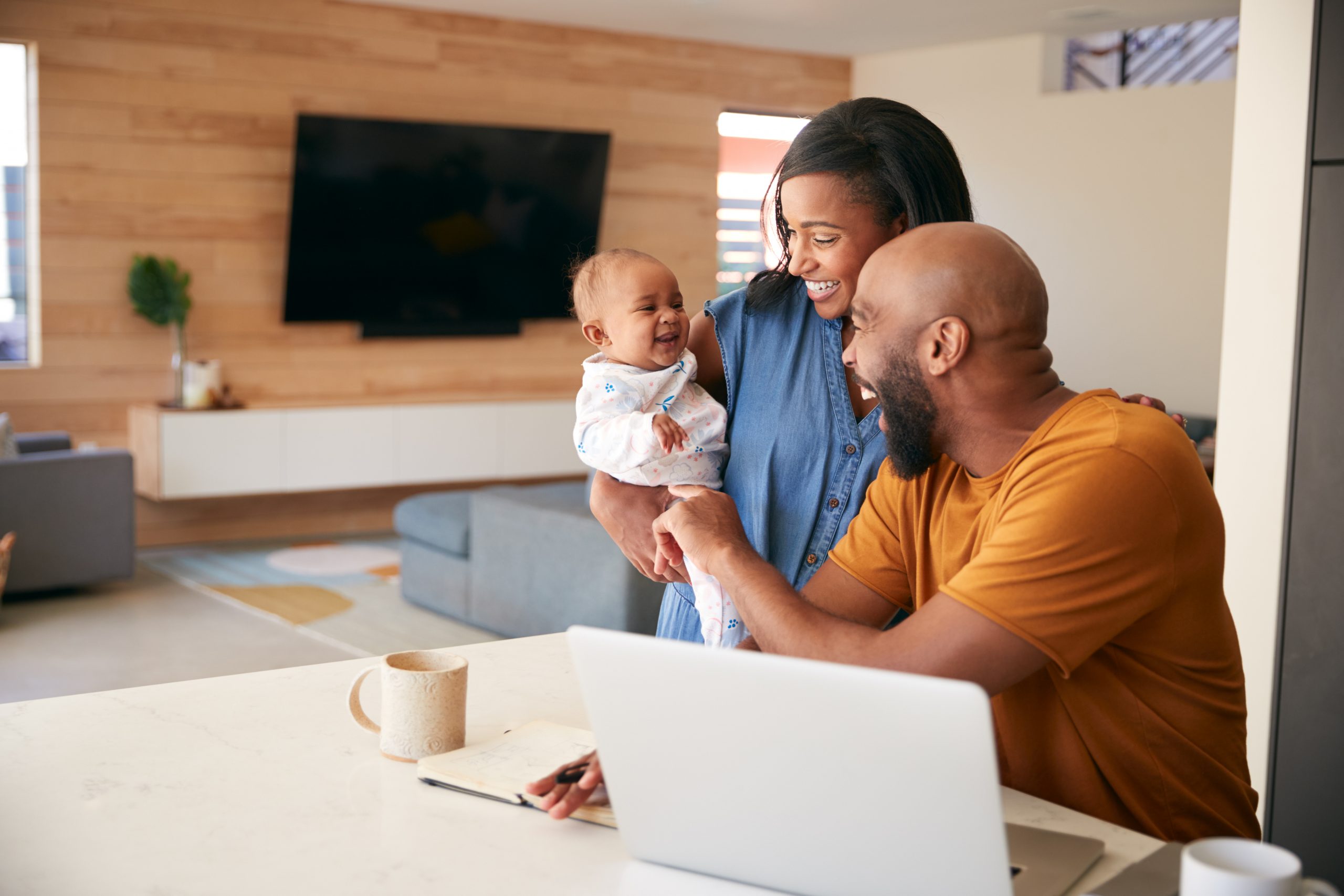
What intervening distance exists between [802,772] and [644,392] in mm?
960

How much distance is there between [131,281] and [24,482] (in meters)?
1.28

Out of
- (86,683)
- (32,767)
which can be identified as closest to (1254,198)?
(32,767)

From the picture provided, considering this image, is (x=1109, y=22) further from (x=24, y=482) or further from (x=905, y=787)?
(x=905, y=787)

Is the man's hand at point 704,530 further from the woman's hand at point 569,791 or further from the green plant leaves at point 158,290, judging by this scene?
the green plant leaves at point 158,290

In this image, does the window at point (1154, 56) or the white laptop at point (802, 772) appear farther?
the window at point (1154, 56)

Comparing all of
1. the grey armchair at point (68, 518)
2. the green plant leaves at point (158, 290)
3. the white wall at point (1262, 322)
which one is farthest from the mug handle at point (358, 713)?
the green plant leaves at point (158, 290)

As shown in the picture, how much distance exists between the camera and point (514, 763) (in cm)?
126

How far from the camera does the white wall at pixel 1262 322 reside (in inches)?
90.6

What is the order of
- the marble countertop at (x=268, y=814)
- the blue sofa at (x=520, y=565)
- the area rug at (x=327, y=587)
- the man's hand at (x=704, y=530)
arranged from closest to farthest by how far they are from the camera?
1. the marble countertop at (x=268, y=814)
2. the man's hand at (x=704, y=530)
3. the blue sofa at (x=520, y=565)
4. the area rug at (x=327, y=587)

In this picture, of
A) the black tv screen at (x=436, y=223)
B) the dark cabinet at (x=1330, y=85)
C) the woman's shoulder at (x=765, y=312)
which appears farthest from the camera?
the black tv screen at (x=436, y=223)

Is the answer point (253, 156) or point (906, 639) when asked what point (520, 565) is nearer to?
point (253, 156)

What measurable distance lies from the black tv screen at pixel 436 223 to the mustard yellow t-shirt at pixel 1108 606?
5083 mm

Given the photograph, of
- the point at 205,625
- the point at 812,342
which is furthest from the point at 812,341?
the point at 205,625

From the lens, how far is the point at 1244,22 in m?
2.37
